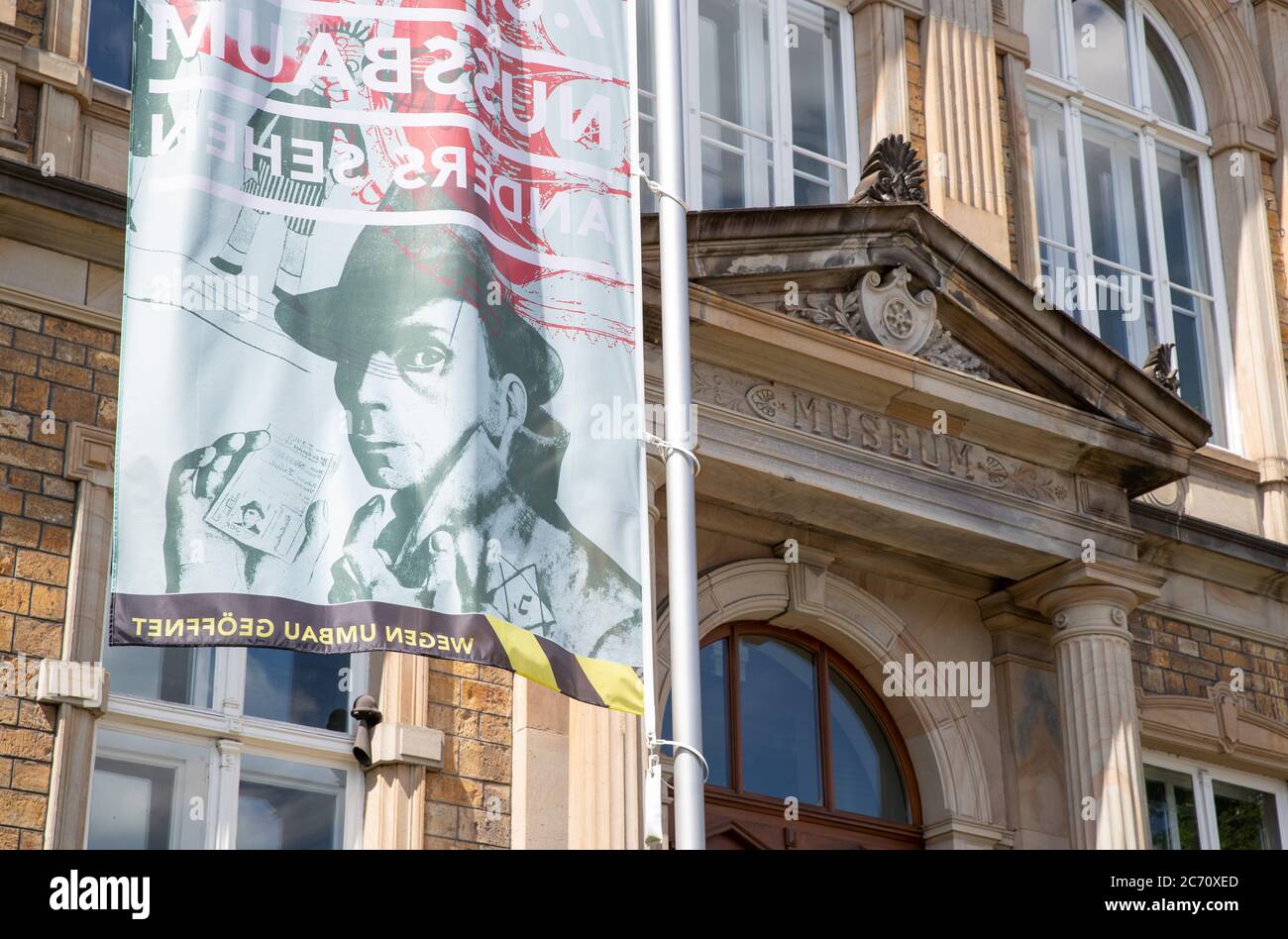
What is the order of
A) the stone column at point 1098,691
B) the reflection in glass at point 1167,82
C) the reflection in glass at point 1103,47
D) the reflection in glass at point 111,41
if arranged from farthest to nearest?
the reflection in glass at point 1167,82 → the reflection in glass at point 1103,47 → the stone column at point 1098,691 → the reflection in glass at point 111,41

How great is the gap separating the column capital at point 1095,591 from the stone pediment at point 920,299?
0.60m

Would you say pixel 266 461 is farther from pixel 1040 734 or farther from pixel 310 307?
pixel 1040 734

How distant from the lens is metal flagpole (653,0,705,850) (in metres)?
7.04

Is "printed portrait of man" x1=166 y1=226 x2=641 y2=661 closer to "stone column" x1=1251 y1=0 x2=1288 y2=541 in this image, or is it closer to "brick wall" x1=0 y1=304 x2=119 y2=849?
"brick wall" x1=0 y1=304 x2=119 y2=849

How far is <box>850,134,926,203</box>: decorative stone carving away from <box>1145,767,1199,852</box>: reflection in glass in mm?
3796

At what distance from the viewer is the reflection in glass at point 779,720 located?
12.0 m

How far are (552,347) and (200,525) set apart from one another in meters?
1.50

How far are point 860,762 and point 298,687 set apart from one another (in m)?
3.84

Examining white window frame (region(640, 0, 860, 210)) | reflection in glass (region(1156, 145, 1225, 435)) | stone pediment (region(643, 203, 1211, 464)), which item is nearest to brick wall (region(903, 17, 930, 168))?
white window frame (region(640, 0, 860, 210))

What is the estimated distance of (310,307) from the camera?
741cm

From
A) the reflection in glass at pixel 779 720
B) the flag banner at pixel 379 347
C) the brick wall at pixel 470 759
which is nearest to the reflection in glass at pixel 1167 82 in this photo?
the reflection in glass at pixel 779 720

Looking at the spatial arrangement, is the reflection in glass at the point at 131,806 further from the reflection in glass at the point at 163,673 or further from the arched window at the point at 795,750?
the arched window at the point at 795,750

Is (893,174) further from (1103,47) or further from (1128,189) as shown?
(1103,47)
